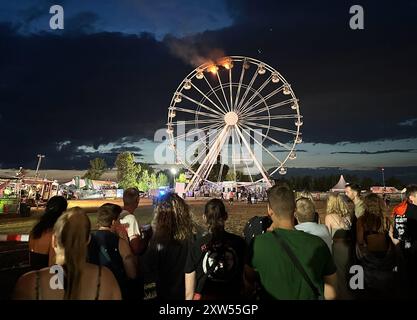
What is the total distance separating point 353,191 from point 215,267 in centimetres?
405

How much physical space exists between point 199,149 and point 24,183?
647 inches

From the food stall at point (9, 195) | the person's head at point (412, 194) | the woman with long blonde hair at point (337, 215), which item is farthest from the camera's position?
the food stall at point (9, 195)

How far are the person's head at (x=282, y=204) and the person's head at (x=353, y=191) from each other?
3.76m

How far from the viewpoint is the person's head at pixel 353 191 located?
6.61 meters

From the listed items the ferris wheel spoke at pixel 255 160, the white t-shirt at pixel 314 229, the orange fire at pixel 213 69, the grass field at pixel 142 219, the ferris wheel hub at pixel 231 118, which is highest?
the orange fire at pixel 213 69

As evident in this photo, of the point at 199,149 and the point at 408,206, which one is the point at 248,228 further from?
the point at 199,149

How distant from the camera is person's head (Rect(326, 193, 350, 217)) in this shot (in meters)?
5.32

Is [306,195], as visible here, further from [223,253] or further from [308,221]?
[223,253]

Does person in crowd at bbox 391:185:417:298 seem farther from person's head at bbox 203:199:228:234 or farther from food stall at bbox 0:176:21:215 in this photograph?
food stall at bbox 0:176:21:215

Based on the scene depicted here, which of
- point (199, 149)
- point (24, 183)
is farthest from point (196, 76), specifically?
point (24, 183)

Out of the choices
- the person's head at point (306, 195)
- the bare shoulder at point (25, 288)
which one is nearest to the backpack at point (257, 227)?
the person's head at point (306, 195)

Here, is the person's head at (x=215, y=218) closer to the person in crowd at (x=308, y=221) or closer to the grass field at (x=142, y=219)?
the person in crowd at (x=308, y=221)

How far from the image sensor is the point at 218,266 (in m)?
3.54

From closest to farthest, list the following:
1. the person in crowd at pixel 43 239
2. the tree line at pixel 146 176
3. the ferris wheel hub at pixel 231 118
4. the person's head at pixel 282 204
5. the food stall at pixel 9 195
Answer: the person's head at pixel 282 204
the person in crowd at pixel 43 239
the food stall at pixel 9 195
the ferris wheel hub at pixel 231 118
the tree line at pixel 146 176
